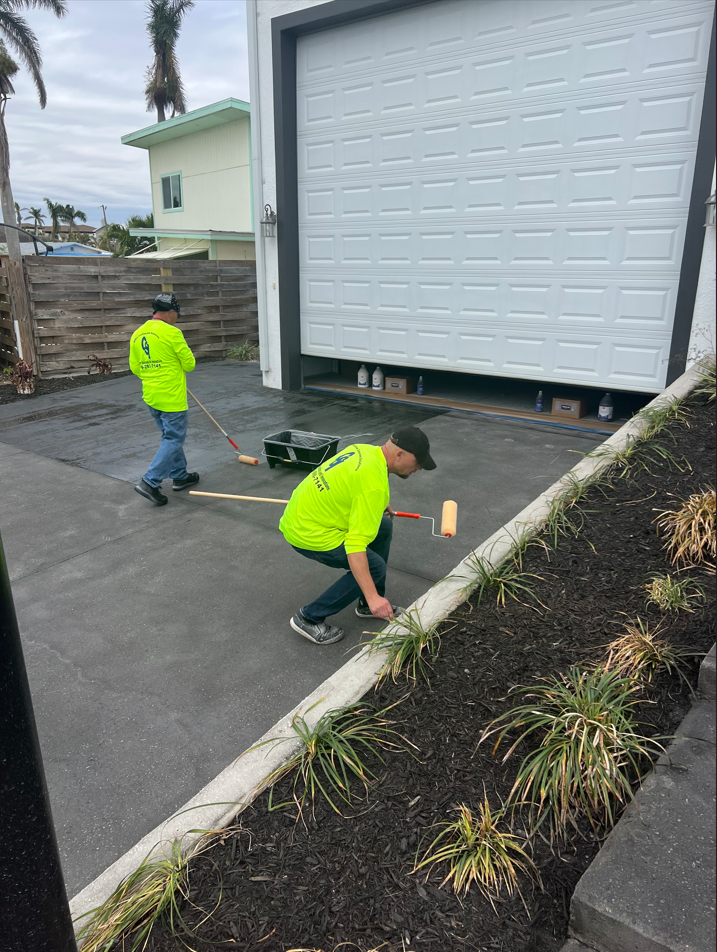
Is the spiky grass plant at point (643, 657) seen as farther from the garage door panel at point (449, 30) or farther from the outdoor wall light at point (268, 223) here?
the outdoor wall light at point (268, 223)

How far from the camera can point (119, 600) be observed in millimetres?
4105

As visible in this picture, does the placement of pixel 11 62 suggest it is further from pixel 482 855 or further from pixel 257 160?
pixel 482 855

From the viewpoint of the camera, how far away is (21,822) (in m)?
1.25

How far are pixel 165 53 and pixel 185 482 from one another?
38355 millimetres

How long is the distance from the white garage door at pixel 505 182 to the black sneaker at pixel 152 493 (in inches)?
179

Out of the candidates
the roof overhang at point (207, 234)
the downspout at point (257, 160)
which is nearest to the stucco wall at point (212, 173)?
the roof overhang at point (207, 234)

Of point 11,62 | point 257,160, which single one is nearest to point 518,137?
point 257,160

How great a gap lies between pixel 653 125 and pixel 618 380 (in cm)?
261

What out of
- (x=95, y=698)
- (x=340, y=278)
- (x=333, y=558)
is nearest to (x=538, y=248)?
(x=340, y=278)

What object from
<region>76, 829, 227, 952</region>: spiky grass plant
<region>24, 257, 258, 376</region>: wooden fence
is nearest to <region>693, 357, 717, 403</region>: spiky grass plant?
<region>76, 829, 227, 952</region>: spiky grass plant

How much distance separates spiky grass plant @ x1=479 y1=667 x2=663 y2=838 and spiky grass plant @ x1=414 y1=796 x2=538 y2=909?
104 mm

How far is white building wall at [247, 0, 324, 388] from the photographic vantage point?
919cm

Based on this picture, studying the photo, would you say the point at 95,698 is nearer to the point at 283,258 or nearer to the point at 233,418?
the point at 233,418

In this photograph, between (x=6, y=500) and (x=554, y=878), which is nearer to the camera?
(x=554, y=878)
